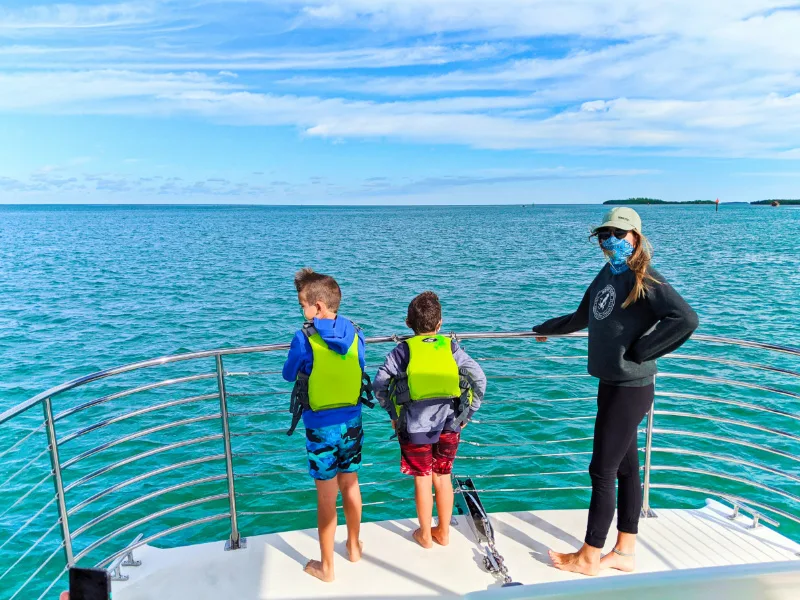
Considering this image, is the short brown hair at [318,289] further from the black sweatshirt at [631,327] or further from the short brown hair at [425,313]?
the black sweatshirt at [631,327]

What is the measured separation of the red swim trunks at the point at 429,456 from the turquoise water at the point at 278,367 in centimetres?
61

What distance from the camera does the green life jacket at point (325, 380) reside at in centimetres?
288

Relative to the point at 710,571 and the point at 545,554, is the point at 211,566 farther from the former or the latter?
the point at 710,571

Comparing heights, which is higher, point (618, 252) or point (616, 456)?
point (618, 252)

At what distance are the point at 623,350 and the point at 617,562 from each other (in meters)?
1.28

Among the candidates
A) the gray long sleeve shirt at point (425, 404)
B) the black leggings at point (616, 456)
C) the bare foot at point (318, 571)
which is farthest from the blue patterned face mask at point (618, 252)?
the bare foot at point (318, 571)

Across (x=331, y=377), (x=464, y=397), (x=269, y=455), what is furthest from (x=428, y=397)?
(x=269, y=455)

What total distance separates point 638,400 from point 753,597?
202 centimetres

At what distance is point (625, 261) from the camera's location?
2.79 m

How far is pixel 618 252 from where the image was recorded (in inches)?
110

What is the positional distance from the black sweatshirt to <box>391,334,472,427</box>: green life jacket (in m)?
0.73

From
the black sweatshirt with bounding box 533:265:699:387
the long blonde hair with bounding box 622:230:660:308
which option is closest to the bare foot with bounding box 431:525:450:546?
the black sweatshirt with bounding box 533:265:699:387

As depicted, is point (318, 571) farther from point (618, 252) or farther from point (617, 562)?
point (618, 252)

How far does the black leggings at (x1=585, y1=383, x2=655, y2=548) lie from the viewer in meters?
2.88
